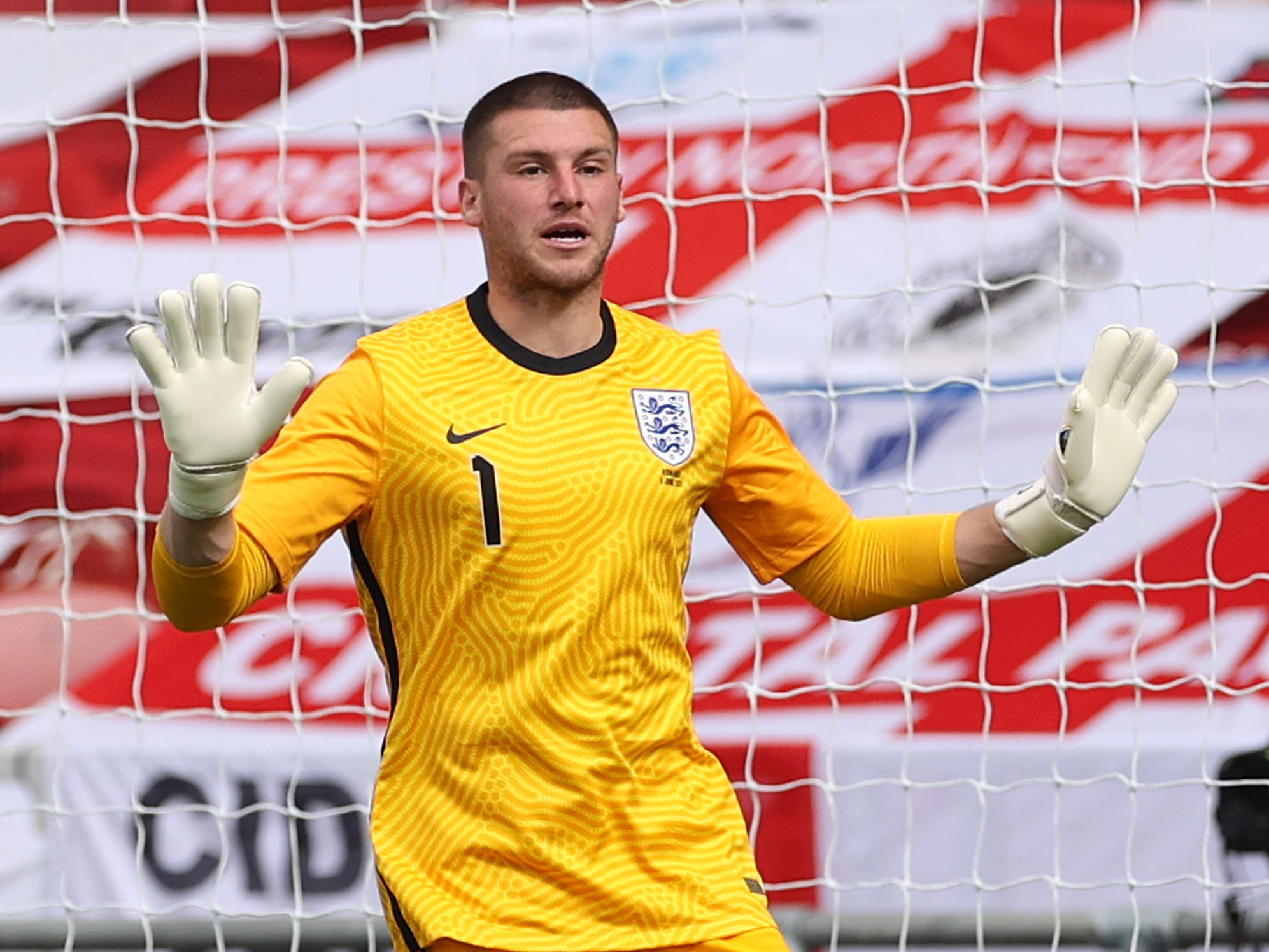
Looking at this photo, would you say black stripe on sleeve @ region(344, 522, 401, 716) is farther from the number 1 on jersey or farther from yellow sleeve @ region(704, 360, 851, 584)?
yellow sleeve @ region(704, 360, 851, 584)

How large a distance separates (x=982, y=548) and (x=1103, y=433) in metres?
0.24

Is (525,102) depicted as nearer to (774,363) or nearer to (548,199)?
(548,199)

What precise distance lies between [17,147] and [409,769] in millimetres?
2842

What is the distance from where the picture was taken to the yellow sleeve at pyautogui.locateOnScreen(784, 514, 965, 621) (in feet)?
7.98

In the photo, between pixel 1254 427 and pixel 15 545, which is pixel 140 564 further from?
pixel 1254 427

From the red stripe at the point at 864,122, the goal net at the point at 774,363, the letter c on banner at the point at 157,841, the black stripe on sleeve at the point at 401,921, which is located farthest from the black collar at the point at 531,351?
the letter c on banner at the point at 157,841

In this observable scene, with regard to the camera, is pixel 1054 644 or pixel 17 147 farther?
pixel 17 147

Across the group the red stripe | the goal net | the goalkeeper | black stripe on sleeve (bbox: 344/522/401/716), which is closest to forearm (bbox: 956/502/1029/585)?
the goalkeeper

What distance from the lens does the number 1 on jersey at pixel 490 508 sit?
7.34ft

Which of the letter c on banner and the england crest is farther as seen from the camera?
the letter c on banner

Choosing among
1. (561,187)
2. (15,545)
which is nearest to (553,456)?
(561,187)

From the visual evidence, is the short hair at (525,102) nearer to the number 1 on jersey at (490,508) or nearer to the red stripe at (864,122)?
the number 1 on jersey at (490,508)

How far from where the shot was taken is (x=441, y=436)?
7.37ft

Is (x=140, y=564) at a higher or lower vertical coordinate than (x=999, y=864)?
higher
